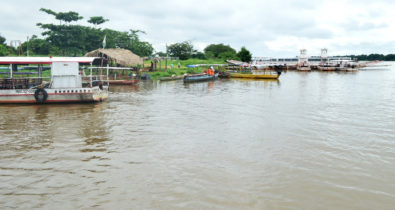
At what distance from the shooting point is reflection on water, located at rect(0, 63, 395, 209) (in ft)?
19.5

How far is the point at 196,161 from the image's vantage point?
8.00 meters

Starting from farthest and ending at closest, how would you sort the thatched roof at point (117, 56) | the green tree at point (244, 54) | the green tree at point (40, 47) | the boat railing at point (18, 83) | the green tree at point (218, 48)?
the green tree at point (218, 48), the green tree at point (244, 54), the green tree at point (40, 47), the thatched roof at point (117, 56), the boat railing at point (18, 83)

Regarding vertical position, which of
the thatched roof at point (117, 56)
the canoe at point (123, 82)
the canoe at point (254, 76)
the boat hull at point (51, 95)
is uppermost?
the thatched roof at point (117, 56)

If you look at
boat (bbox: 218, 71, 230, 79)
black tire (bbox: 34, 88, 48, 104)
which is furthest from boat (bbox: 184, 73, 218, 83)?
black tire (bbox: 34, 88, 48, 104)

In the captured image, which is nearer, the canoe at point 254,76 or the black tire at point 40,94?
the black tire at point 40,94

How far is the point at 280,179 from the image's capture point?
692 centimetres

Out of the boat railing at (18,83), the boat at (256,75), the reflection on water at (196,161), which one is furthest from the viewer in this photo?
the boat at (256,75)

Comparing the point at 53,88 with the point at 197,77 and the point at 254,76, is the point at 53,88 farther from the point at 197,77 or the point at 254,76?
the point at 254,76

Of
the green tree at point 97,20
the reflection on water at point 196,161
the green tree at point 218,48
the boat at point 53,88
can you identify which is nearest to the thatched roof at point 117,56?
the boat at point 53,88

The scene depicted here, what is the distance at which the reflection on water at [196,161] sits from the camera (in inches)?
234

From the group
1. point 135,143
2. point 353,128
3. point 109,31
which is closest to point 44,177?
point 135,143

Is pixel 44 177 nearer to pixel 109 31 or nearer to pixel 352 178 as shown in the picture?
pixel 352 178

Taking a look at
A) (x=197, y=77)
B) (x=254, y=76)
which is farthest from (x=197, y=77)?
(x=254, y=76)

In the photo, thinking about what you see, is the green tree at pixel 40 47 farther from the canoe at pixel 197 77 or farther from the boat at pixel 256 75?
the boat at pixel 256 75
